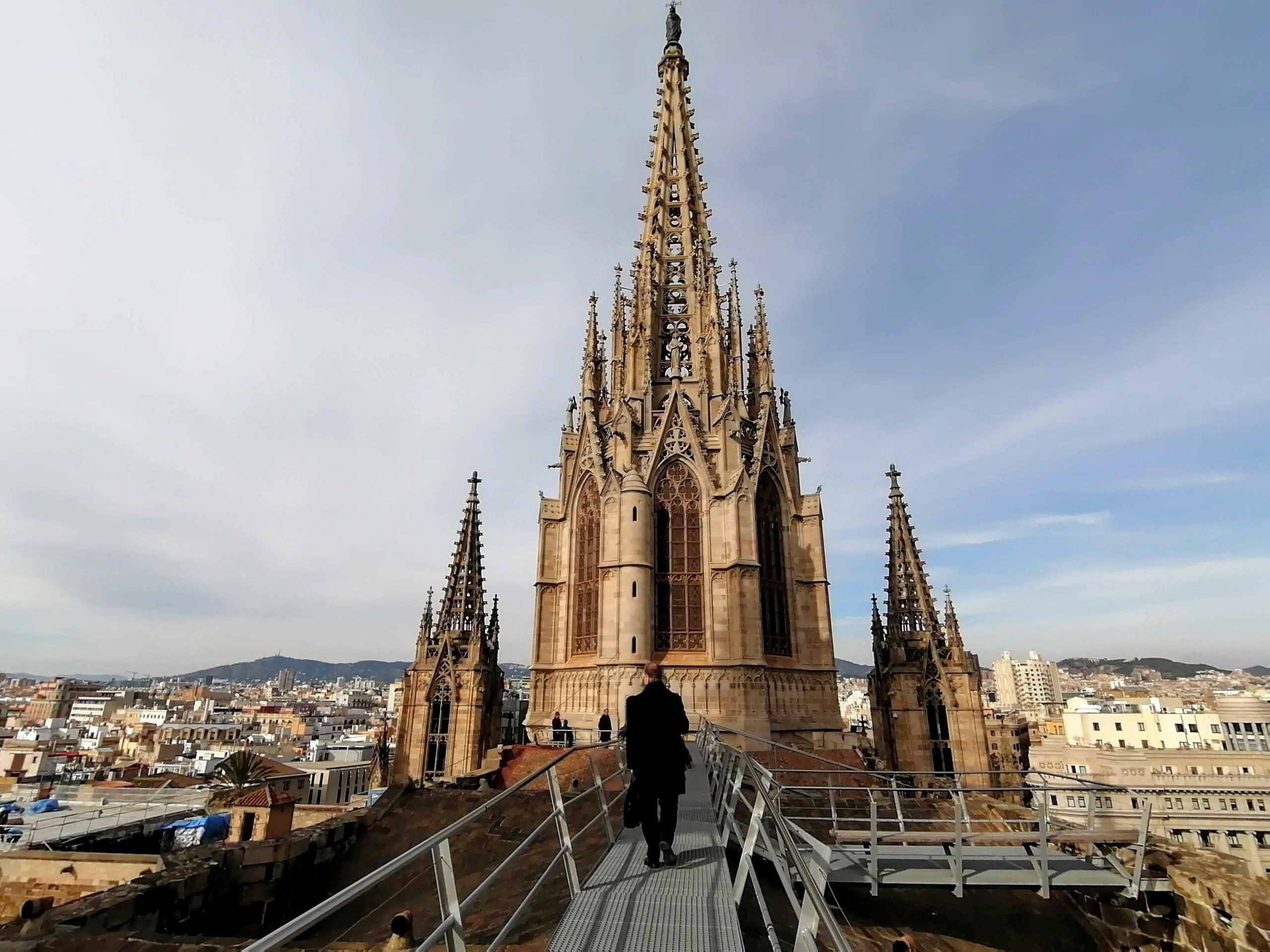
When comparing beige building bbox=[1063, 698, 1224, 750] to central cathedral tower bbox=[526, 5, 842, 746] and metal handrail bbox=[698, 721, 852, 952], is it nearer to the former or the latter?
central cathedral tower bbox=[526, 5, 842, 746]

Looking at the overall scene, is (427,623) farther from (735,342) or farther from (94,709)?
(94,709)

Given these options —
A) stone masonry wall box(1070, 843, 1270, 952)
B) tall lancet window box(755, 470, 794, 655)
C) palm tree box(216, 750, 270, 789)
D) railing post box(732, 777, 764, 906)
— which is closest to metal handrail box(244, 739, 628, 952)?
railing post box(732, 777, 764, 906)

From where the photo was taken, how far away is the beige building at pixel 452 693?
102 ft

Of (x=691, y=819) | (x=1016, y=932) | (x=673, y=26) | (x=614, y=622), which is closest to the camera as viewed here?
(x=691, y=819)

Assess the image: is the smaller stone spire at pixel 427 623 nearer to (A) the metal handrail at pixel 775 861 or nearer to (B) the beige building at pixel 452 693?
(B) the beige building at pixel 452 693

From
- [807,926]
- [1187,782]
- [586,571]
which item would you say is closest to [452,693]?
[586,571]

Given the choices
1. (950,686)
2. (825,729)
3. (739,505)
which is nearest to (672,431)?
(739,505)

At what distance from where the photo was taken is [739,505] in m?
28.0

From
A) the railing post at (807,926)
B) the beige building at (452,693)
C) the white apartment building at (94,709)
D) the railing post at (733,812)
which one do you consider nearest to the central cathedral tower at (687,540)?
the beige building at (452,693)

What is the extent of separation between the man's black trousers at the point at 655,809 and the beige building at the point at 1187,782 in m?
37.0

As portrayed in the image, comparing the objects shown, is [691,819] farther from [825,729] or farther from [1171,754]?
[1171,754]

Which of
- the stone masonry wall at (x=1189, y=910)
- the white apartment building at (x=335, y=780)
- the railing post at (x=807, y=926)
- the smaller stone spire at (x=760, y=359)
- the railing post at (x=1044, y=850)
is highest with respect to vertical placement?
the smaller stone spire at (x=760, y=359)

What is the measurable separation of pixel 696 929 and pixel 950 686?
95.7 ft

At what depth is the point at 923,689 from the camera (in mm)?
30984
